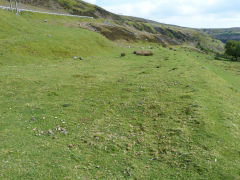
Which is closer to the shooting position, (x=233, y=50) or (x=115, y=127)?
(x=115, y=127)

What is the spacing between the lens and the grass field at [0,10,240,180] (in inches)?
427

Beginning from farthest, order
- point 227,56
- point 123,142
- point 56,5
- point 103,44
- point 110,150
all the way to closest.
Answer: point 56,5 → point 227,56 → point 103,44 → point 123,142 → point 110,150

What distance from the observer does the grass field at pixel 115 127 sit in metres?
10.9

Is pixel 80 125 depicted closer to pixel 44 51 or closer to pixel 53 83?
pixel 53 83

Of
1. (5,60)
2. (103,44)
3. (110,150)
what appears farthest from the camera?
(103,44)

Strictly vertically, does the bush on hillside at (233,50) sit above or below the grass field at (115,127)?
above

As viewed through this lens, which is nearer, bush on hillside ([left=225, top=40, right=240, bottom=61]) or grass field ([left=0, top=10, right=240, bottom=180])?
grass field ([left=0, top=10, right=240, bottom=180])

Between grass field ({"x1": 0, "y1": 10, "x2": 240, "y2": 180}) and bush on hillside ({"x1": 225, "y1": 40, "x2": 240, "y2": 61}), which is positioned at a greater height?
bush on hillside ({"x1": 225, "y1": 40, "x2": 240, "y2": 61})

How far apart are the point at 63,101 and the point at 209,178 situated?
47.4 feet

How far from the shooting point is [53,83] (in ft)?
80.1

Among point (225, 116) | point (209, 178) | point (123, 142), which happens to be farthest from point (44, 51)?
point (209, 178)

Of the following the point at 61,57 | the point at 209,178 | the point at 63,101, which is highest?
the point at 61,57

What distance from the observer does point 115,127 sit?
15.2 m

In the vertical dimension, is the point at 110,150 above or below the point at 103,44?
below
